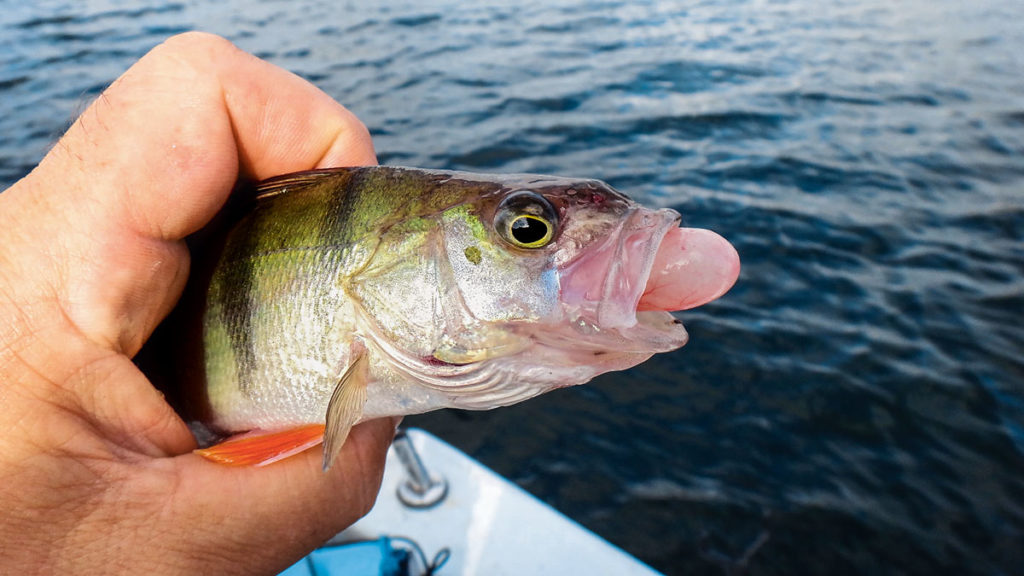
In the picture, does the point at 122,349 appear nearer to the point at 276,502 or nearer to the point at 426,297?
the point at 276,502

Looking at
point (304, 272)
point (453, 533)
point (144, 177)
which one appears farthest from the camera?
point (453, 533)

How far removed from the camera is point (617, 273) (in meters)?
1.81

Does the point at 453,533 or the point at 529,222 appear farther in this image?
the point at 453,533

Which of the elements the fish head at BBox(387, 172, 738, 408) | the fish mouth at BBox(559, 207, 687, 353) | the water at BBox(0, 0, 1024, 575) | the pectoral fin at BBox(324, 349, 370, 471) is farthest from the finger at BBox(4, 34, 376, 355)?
the fish mouth at BBox(559, 207, 687, 353)

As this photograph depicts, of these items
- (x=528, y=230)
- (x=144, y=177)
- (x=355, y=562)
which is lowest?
(x=355, y=562)

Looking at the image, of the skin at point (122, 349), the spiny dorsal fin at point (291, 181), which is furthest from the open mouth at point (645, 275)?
the skin at point (122, 349)

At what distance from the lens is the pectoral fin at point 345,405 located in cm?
178

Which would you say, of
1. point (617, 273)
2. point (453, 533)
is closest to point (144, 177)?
point (617, 273)

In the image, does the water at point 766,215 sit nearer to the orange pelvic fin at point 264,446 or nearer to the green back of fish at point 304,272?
the green back of fish at point 304,272

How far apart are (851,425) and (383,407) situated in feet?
14.7

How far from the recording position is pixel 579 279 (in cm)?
184

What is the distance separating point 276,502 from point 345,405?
0.40 m

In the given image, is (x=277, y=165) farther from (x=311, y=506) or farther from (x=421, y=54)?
(x=421, y=54)

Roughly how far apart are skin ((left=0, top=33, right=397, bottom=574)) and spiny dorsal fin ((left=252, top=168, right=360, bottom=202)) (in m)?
0.19
